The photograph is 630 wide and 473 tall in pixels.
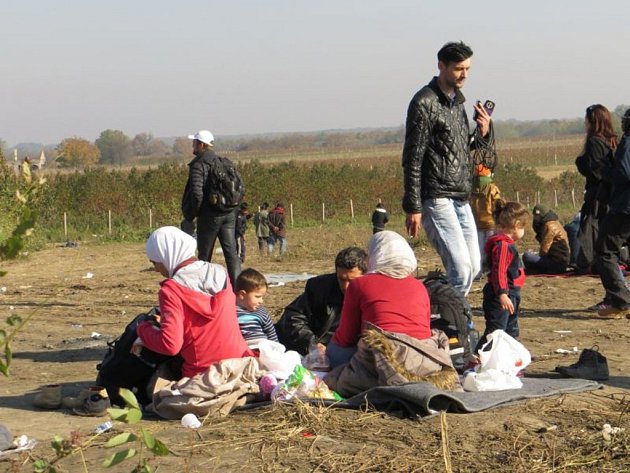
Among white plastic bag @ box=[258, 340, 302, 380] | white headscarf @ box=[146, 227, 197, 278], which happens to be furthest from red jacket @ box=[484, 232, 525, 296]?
white headscarf @ box=[146, 227, 197, 278]

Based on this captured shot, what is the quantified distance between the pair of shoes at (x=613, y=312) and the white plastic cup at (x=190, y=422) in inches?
209

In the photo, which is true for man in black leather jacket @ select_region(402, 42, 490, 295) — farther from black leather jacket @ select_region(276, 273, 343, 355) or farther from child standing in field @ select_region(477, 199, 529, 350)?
black leather jacket @ select_region(276, 273, 343, 355)

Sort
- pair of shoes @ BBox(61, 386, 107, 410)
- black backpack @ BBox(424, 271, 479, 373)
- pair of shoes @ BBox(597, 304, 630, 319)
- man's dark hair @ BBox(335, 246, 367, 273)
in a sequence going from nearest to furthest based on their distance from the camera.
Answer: pair of shoes @ BBox(61, 386, 107, 410) < black backpack @ BBox(424, 271, 479, 373) < man's dark hair @ BBox(335, 246, 367, 273) < pair of shoes @ BBox(597, 304, 630, 319)

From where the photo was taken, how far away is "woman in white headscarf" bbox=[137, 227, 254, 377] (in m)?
6.31

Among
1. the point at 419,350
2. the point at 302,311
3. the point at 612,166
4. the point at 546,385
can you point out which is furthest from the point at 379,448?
the point at 612,166

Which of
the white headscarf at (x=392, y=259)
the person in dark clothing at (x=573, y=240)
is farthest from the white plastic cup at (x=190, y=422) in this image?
the person in dark clothing at (x=573, y=240)

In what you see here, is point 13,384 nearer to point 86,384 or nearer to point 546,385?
point 86,384

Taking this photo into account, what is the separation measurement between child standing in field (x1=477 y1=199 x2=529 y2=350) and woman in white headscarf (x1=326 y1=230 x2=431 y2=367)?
5.41 ft

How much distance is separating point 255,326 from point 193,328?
102 cm

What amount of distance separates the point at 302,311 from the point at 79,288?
853 centimetres

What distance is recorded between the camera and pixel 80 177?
4078 centimetres

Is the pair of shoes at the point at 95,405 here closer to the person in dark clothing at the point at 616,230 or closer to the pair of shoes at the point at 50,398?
the pair of shoes at the point at 50,398

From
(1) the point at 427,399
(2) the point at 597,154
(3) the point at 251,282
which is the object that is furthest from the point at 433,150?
(2) the point at 597,154

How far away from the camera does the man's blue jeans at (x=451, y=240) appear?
24.9 ft
